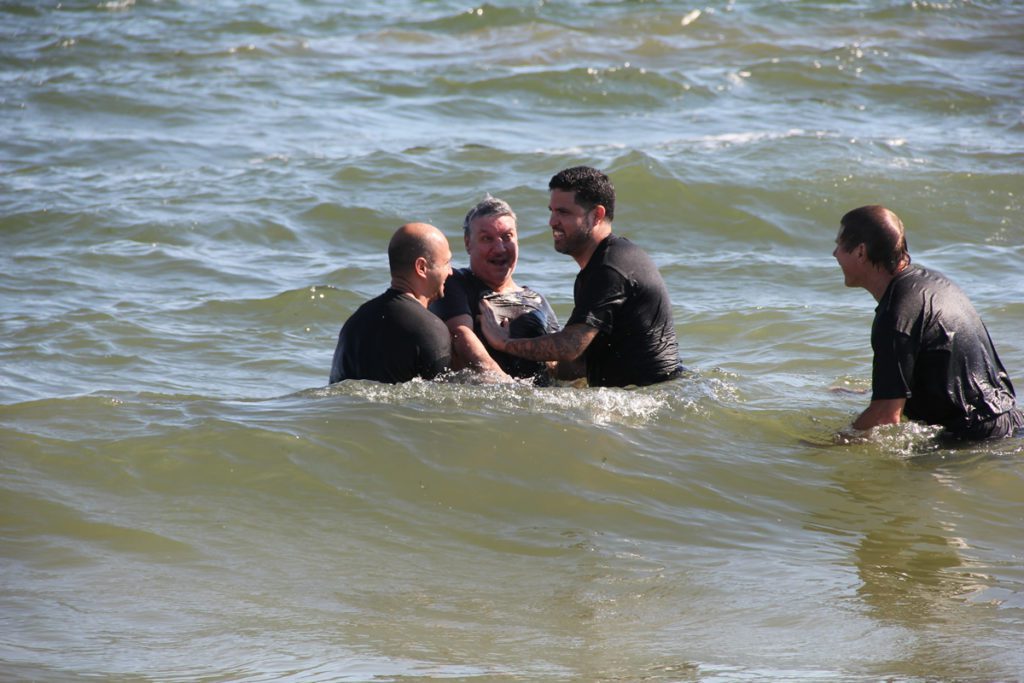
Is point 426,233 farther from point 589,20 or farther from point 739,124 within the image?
point 589,20

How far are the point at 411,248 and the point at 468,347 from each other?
67 cm

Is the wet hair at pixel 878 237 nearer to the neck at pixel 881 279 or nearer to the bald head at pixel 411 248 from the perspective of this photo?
the neck at pixel 881 279

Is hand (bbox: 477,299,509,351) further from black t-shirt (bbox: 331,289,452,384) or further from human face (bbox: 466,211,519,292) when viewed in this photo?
black t-shirt (bbox: 331,289,452,384)

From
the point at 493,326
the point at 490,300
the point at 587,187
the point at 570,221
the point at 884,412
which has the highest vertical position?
the point at 587,187

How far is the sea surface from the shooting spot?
4.87 m

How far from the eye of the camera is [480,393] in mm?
7043

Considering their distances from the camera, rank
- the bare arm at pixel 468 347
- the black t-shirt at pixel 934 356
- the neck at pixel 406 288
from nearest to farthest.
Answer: the black t-shirt at pixel 934 356, the neck at pixel 406 288, the bare arm at pixel 468 347

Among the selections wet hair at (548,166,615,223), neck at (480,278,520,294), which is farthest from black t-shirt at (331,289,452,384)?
wet hair at (548,166,615,223)

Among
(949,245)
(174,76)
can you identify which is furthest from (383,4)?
(949,245)

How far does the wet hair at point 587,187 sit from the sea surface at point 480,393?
114cm

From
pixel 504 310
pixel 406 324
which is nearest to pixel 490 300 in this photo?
pixel 504 310

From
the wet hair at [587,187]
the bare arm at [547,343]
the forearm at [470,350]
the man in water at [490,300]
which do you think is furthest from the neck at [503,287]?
the wet hair at [587,187]

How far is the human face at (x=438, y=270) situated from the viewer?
6.91 metres

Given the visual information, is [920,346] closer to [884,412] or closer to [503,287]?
[884,412]
